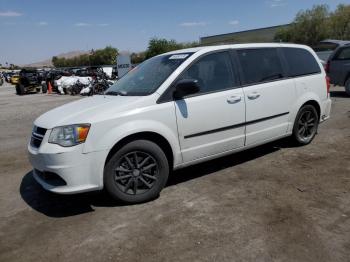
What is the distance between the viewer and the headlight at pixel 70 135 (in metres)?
3.82

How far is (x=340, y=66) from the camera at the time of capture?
39.2 ft

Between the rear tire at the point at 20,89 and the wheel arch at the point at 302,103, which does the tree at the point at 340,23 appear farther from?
the wheel arch at the point at 302,103

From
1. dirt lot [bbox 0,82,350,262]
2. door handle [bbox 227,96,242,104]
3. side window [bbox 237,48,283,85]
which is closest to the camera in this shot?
dirt lot [bbox 0,82,350,262]

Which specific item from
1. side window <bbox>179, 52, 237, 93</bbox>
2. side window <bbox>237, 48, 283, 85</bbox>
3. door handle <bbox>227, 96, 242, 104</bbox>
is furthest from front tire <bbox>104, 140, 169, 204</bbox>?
side window <bbox>237, 48, 283, 85</bbox>

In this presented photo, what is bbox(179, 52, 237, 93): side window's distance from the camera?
4594 mm

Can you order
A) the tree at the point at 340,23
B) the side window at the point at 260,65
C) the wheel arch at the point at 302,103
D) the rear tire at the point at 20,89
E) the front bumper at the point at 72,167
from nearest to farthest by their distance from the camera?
the front bumper at the point at 72,167 → the side window at the point at 260,65 → the wheel arch at the point at 302,103 → the rear tire at the point at 20,89 → the tree at the point at 340,23

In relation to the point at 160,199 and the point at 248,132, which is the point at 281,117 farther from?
the point at 160,199

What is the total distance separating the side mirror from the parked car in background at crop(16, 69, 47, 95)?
2496cm

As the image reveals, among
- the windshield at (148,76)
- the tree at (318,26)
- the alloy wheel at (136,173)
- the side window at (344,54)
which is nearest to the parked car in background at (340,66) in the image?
the side window at (344,54)

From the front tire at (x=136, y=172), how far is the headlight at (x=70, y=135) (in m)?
0.40

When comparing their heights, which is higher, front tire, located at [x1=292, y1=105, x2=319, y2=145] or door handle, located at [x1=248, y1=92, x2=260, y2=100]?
door handle, located at [x1=248, y1=92, x2=260, y2=100]

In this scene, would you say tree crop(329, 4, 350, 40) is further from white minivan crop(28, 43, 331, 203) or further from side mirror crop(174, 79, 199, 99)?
side mirror crop(174, 79, 199, 99)

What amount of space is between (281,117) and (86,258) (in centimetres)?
356

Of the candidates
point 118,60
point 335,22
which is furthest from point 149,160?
point 335,22
